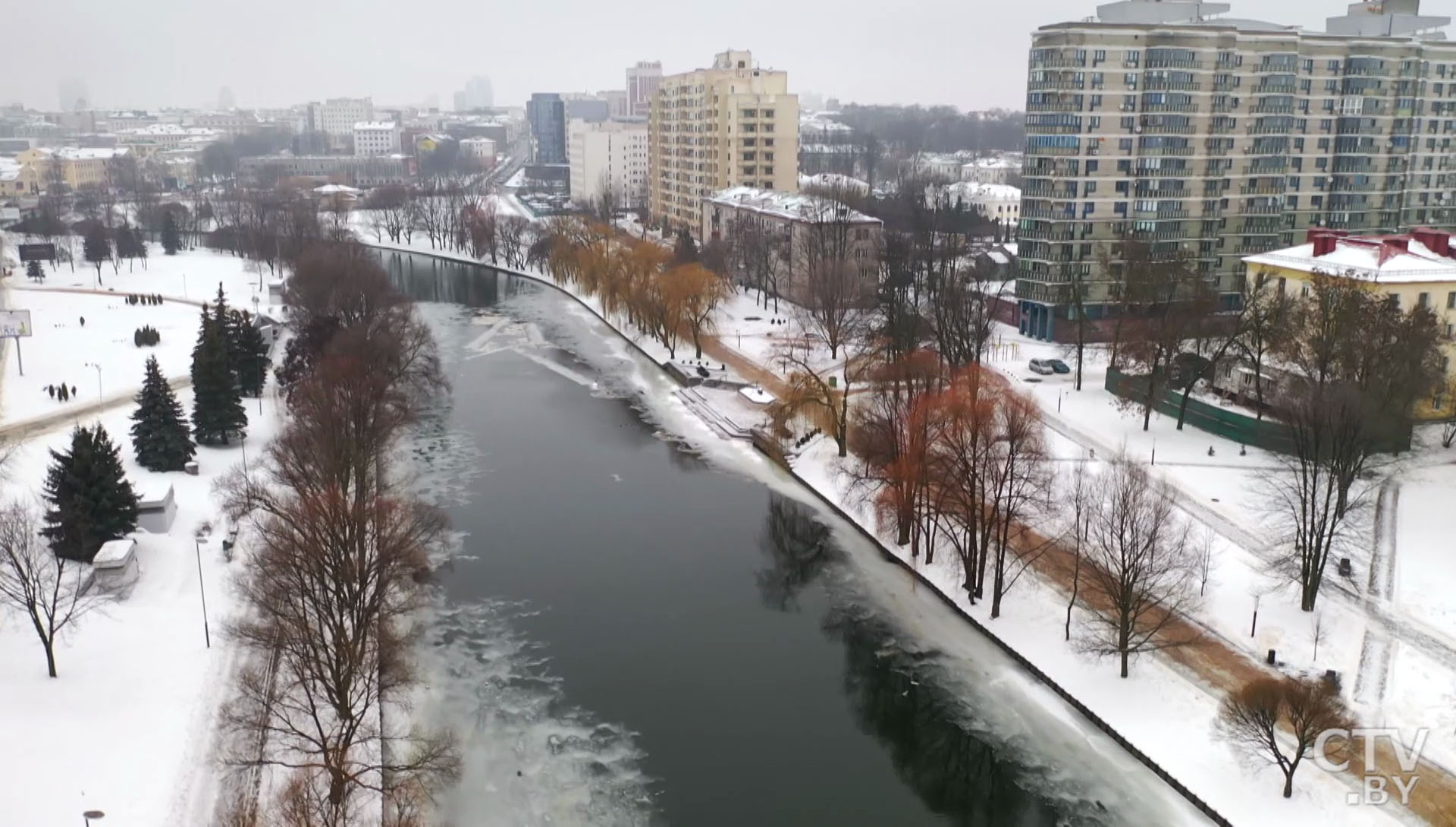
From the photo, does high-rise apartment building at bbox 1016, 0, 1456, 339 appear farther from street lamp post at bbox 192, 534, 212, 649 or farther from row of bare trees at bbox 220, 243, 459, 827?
street lamp post at bbox 192, 534, 212, 649

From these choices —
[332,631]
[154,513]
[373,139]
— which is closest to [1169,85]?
[154,513]

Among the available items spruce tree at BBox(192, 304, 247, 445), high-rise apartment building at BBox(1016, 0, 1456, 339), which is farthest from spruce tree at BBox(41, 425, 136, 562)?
high-rise apartment building at BBox(1016, 0, 1456, 339)

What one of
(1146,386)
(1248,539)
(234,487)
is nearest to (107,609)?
(234,487)

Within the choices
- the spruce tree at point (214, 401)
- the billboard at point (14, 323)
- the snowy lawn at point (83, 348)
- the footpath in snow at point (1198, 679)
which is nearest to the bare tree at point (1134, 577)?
the footpath in snow at point (1198, 679)

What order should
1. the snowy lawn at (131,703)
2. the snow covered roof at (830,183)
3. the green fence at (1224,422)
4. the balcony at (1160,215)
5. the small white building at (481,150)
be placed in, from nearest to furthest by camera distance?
1. the snowy lawn at (131,703)
2. the green fence at (1224,422)
3. the balcony at (1160,215)
4. the snow covered roof at (830,183)
5. the small white building at (481,150)

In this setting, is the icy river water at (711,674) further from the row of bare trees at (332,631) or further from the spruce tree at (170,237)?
the spruce tree at (170,237)

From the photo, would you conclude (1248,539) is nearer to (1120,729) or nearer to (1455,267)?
(1120,729)
